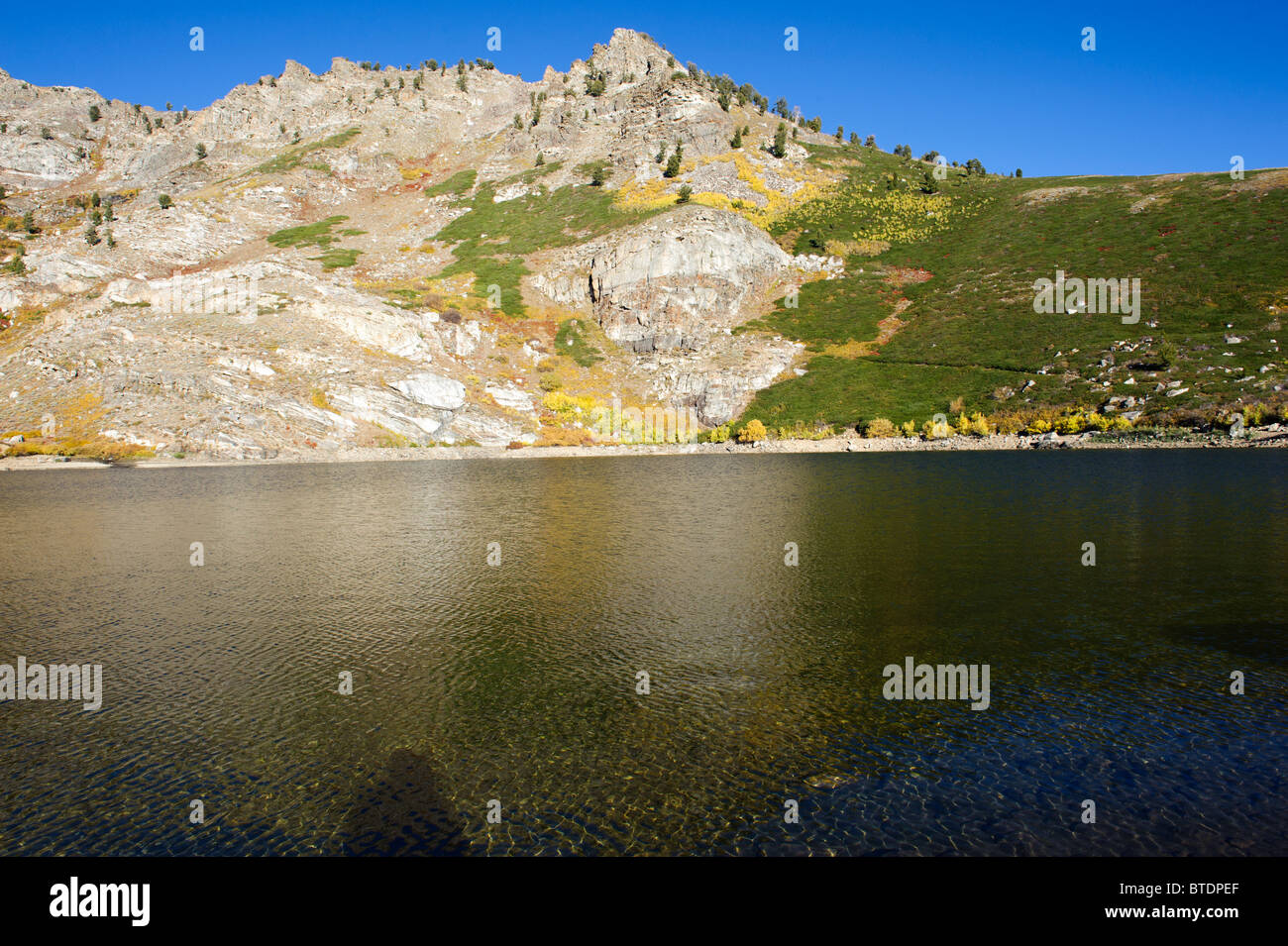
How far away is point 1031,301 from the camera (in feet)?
379

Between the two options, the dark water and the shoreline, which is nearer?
the dark water

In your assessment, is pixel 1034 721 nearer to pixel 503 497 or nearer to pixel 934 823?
pixel 934 823

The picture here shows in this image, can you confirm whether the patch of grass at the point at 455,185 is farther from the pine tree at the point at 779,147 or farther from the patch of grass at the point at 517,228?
the pine tree at the point at 779,147

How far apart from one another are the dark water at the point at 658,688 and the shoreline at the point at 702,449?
46.0 metres

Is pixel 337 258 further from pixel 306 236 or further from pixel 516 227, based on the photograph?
pixel 516 227

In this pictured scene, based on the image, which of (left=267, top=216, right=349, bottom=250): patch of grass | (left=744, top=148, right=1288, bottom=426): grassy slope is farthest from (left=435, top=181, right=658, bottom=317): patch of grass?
(left=744, top=148, right=1288, bottom=426): grassy slope

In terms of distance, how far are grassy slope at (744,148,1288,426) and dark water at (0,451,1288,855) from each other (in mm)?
63487

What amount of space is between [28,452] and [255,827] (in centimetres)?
9572

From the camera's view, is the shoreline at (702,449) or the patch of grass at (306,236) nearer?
the shoreline at (702,449)

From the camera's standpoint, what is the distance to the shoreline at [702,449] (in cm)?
7588

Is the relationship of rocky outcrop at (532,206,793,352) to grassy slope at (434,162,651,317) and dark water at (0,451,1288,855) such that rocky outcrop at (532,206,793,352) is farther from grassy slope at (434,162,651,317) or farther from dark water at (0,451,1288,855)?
dark water at (0,451,1288,855)

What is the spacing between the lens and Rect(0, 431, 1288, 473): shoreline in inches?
2987

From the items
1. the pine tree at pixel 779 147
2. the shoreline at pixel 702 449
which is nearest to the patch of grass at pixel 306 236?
the shoreline at pixel 702 449

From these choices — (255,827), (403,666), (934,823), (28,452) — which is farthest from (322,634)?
(28,452)
